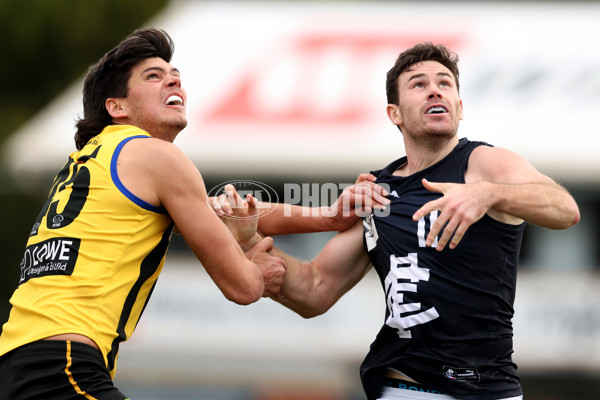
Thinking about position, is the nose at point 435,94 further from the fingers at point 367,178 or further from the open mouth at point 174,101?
the open mouth at point 174,101

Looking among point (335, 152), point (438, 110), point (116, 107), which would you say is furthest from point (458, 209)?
point (335, 152)

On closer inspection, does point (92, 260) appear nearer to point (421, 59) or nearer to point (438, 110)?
point (438, 110)

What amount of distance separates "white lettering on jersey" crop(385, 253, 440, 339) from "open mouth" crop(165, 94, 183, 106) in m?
1.40

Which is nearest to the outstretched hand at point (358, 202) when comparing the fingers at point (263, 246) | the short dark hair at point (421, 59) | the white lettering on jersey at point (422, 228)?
the white lettering on jersey at point (422, 228)

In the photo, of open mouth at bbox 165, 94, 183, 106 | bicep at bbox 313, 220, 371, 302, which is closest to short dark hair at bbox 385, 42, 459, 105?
bicep at bbox 313, 220, 371, 302

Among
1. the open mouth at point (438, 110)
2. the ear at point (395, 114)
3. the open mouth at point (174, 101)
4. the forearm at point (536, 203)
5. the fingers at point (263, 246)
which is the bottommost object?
the fingers at point (263, 246)

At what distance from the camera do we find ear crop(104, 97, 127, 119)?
4578 millimetres

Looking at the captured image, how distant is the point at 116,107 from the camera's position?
459cm

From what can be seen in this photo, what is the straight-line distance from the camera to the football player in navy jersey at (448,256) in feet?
14.6

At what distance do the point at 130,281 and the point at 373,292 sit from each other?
9.69m

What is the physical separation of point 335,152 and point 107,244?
9.68m

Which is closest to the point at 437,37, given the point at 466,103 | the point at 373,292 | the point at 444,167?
the point at 466,103

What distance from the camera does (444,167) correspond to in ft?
16.1

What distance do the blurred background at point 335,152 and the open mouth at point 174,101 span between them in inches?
322
